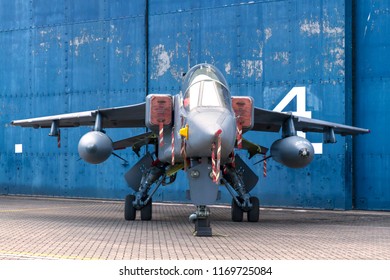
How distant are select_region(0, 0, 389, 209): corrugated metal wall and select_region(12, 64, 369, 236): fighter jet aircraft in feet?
10.1

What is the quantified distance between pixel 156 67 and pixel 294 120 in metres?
8.90

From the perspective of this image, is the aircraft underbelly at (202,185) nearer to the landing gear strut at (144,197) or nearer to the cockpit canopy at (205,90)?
the cockpit canopy at (205,90)

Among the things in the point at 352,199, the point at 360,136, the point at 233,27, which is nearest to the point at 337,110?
the point at 360,136

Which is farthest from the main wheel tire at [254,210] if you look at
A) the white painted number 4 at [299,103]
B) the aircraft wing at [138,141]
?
the white painted number 4 at [299,103]

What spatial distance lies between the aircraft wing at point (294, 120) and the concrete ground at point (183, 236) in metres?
2.56

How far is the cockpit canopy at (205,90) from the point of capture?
49.2ft

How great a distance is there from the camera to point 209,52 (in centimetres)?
2547

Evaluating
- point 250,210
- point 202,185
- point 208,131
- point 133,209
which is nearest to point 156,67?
point 133,209

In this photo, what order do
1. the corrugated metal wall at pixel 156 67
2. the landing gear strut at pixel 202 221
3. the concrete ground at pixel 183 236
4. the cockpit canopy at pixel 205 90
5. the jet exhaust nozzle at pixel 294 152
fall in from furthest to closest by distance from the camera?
the corrugated metal wall at pixel 156 67 → the jet exhaust nozzle at pixel 294 152 → the cockpit canopy at pixel 205 90 → the landing gear strut at pixel 202 221 → the concrete ground at pixel 183 236

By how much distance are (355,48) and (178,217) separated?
28.3ft

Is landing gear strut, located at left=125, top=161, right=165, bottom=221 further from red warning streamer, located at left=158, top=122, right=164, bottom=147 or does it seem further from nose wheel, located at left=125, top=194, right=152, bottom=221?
red warning streamer, located at left=158, top=122, right=164, bottom=147

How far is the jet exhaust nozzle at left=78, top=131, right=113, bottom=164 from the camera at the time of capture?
17188 millimetres

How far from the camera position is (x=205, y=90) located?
1518 cm
